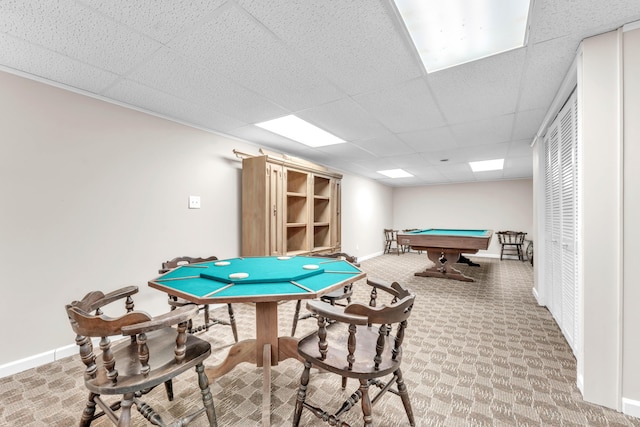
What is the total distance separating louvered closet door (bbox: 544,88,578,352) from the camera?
2264mm

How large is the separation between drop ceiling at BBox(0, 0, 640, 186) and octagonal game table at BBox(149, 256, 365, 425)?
153 cm

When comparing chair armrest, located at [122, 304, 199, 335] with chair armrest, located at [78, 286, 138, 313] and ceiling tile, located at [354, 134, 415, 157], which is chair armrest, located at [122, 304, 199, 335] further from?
ceiling tile, located at [354, 134, 415, 157]

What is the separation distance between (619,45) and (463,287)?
12.4 ft

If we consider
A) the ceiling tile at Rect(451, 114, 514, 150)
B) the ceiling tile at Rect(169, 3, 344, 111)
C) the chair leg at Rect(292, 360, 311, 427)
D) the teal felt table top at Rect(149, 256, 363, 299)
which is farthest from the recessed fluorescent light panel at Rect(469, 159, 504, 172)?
the chair leg at Rect(292, 360, 311, 427)

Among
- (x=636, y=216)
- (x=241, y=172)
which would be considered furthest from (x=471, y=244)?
(x=241, y=172)

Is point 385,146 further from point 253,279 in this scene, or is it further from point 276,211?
point 253,279

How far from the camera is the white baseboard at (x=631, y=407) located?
1592 mm

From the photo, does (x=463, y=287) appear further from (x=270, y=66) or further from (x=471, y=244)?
(x=270, y=66)

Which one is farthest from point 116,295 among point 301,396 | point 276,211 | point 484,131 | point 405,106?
point 484,131

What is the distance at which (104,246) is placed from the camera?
101 inches

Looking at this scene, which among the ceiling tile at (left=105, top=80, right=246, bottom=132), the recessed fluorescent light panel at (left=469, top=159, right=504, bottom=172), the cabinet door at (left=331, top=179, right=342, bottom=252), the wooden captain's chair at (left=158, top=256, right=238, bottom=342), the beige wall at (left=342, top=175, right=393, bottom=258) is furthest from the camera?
the beige wall at (left=342, top=175, right=393, bottom=258)

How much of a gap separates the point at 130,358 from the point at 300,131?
300cm

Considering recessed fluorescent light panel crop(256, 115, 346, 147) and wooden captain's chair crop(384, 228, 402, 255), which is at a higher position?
recessed fluorescent light panel crop(256, 115, 346, 147)

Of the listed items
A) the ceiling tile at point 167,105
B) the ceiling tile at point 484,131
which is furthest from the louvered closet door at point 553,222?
the ceiling tile at point 167,105
